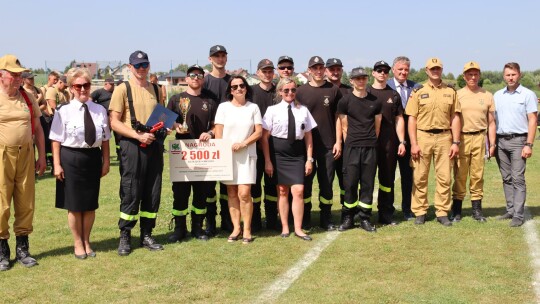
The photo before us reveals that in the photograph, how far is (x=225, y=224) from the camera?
7824mm

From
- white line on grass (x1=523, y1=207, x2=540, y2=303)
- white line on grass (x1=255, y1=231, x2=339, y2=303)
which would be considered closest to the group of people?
white line on grass (x1=523, y1=207, x2=540, y2=303)

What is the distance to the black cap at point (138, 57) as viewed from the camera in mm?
6543

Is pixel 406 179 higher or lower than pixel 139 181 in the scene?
lower

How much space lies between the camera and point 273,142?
24.0ft

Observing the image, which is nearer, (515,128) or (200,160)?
(200,160)

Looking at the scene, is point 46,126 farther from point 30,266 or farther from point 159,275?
point 159,275

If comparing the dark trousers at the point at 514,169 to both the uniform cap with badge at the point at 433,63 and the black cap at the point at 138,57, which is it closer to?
the uniform cap with badge at the point at 433,63

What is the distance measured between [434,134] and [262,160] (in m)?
2.46

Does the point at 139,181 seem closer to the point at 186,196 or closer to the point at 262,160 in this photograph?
the point at 186,196

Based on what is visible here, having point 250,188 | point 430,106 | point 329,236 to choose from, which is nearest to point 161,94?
point 250,188

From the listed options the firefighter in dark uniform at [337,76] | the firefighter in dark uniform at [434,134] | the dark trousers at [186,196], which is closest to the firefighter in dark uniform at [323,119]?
the firefighter in dark uniform at [337,76]

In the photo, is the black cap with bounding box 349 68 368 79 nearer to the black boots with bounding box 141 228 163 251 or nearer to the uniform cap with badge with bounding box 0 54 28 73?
the black boots with bounding box 141 228 163 251

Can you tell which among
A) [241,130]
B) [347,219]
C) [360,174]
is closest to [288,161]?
[241,130]

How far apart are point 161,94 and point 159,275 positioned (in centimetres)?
231
